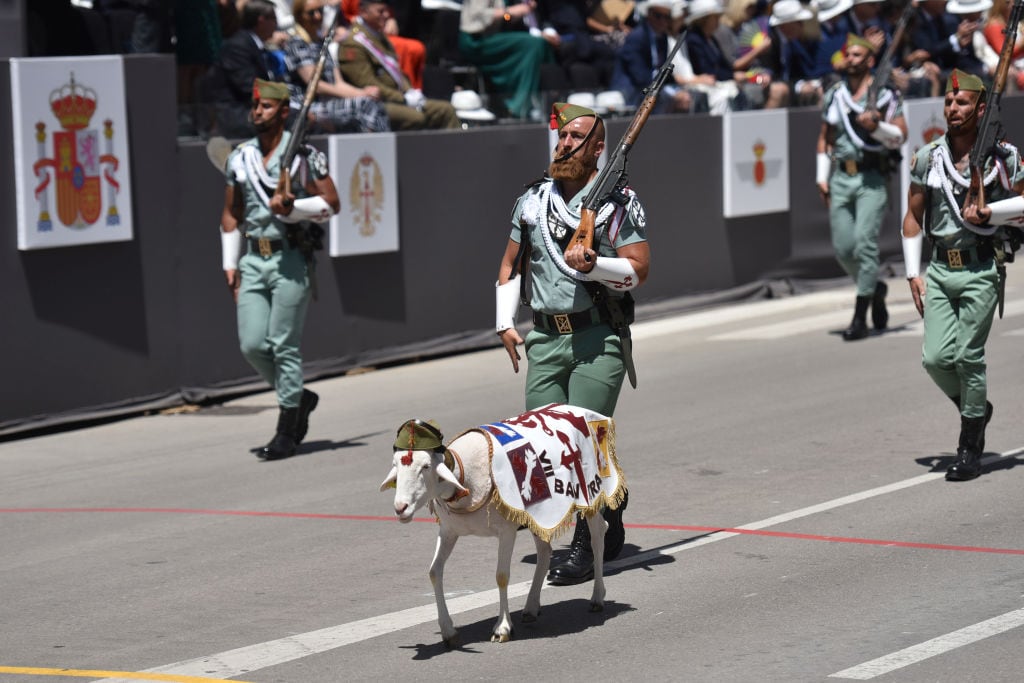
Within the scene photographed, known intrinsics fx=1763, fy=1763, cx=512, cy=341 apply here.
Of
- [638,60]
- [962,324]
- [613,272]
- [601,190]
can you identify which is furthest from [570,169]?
[638,60]

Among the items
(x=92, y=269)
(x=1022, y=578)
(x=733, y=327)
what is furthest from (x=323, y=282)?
(x=1022, y=578)

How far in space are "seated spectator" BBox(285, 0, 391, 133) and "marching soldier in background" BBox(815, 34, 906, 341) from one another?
154 inches

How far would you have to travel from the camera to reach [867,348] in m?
15.0

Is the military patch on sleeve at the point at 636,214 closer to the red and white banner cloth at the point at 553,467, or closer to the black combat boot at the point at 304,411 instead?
the red and white banner cloth at the point at 553,467

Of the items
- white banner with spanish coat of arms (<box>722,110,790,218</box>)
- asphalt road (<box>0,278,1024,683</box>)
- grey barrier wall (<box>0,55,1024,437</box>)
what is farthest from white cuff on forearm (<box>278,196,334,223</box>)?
white banner with spanish coat of arms (<box>722,110,790,218</box>)

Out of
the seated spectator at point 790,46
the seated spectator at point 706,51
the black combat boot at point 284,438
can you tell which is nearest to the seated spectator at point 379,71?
the seated spectator at point 706,51

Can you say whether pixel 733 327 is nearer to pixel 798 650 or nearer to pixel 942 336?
pixel 942 336

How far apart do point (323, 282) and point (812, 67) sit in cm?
821

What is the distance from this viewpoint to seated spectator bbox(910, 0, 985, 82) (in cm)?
2234

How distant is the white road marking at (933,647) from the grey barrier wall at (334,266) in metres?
7.62

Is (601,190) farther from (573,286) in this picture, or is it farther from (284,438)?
(284,438)

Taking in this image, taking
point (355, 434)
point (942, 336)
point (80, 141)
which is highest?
point (80, 141)

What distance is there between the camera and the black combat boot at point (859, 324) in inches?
609

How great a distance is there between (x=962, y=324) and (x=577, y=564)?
3.09 m
